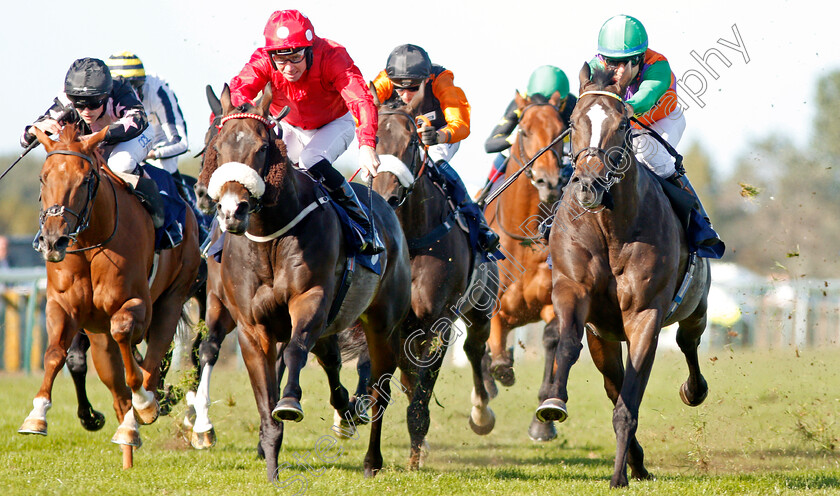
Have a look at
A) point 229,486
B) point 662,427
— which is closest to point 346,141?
point 229,486

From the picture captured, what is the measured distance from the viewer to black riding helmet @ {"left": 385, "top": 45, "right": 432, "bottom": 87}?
794 cm

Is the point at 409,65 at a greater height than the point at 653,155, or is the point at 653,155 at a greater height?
the point at 409,65

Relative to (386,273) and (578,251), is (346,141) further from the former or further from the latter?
(578,251)

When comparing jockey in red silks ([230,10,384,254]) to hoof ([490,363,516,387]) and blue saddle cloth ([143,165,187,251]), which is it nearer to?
blue saddle cloth ([143,165,187,251])

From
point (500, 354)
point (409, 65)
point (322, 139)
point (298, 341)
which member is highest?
point (409, 65)

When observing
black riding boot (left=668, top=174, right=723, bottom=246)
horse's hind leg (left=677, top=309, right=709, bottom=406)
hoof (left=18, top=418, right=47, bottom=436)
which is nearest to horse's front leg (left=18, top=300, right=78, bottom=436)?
hoof (left=18, top=418, right=47, bottom=436)

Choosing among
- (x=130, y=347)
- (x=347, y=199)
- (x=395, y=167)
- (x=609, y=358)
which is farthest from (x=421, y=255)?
(x=130, y=347)

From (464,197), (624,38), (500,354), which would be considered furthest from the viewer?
(500,354)

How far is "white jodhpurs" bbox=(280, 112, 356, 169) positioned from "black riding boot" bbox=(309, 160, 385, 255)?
1.06 feet

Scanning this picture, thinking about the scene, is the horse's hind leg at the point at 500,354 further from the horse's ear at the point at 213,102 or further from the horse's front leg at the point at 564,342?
the horse's ear at the point at 213,102

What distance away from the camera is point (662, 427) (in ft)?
31.8

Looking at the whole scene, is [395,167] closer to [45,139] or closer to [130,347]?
[130,347]

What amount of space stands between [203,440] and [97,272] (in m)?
2.08

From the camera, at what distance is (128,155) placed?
747 cm
